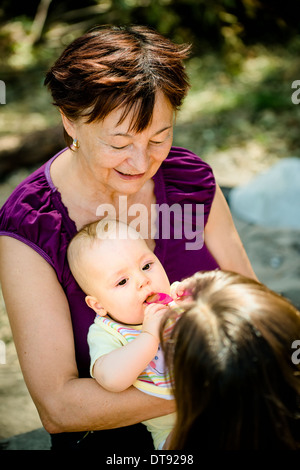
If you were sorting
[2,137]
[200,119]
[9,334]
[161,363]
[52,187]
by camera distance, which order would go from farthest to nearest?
[200,119]
[2,137]
[9,334]
[52,187]
[161,363]

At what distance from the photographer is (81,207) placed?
1963mm

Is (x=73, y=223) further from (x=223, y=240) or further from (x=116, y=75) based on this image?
(x=223, y=240)

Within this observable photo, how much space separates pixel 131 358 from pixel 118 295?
0.82 feet

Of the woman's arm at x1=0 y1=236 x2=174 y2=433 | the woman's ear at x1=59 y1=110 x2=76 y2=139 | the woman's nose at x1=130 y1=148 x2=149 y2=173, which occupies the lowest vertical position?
the woman's arm at x1=0 y1=236 x2=174 y2=433

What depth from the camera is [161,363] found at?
1.63m

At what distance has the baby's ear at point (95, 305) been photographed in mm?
1744

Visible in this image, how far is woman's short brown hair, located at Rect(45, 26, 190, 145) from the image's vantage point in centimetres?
164

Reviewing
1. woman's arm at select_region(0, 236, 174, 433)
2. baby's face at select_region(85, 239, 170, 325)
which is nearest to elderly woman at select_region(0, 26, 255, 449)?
woman's arm at select_region(0, 236, 174, 433)

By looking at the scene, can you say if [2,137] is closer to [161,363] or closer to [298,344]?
[161,363]

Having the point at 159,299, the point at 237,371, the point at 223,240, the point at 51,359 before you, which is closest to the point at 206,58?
the point at 223,240

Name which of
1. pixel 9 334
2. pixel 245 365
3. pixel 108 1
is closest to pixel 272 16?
pixel 108 1

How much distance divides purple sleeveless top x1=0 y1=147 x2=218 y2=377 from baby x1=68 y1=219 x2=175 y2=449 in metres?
0.05

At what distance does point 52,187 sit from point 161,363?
2.52 feet

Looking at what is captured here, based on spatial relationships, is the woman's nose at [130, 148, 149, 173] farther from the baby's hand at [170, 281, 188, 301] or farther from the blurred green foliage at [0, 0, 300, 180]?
the blurred green foliage at [0, 0, 300, 180]
